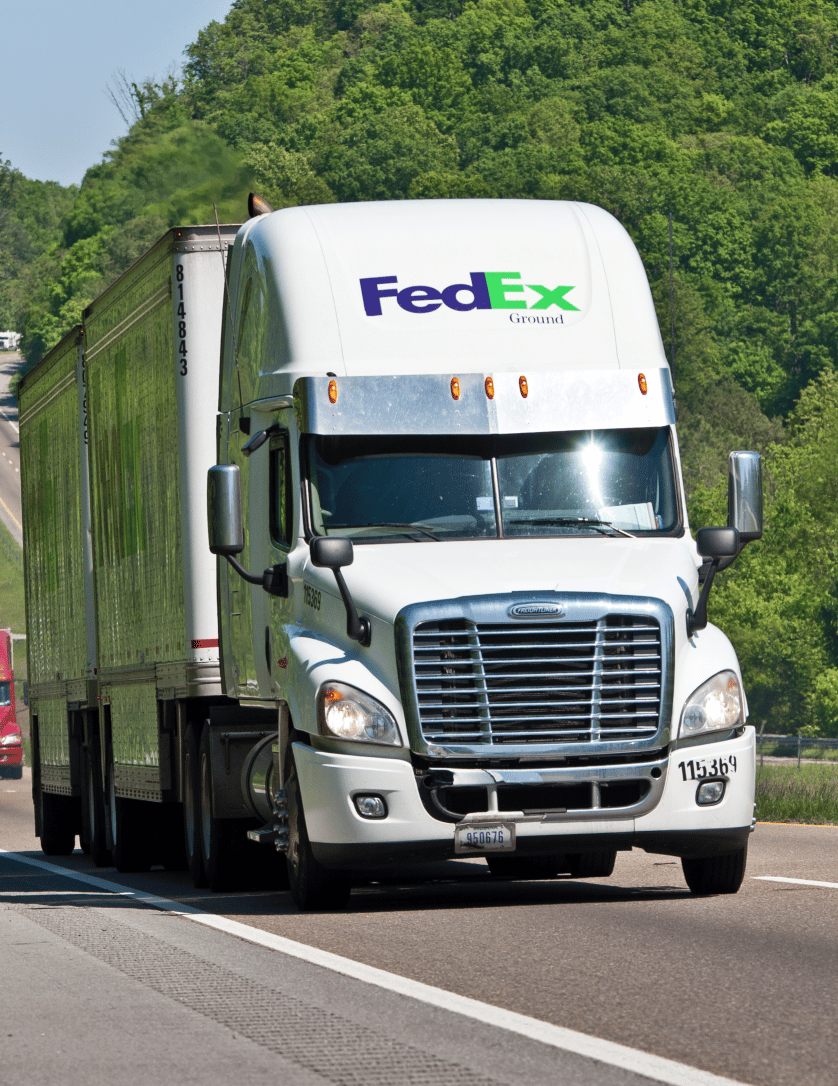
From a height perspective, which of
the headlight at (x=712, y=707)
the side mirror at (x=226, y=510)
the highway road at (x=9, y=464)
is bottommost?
the headlight at (x=712, y=707)

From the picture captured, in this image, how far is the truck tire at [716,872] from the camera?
1205cm

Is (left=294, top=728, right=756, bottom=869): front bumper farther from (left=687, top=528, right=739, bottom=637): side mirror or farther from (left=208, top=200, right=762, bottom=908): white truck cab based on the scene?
(left=687, top=528, right=739, bottom=637): side mirror

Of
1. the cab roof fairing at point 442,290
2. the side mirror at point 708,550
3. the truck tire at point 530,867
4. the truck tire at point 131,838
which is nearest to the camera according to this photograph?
the side mirror at point 708,550

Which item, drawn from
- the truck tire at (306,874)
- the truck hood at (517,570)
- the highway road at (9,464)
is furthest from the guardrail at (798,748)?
the truck hood at (517,570)

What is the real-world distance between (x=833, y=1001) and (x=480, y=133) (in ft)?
502

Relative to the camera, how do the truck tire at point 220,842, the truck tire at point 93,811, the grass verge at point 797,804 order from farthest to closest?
1. the grass verge at point 797,804
2. the truck tire at point 93,811
3. the truck tire at point 220,842

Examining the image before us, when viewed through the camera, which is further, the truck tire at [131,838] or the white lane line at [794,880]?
the truck tire at [131,838]

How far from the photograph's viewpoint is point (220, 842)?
13.6 metres

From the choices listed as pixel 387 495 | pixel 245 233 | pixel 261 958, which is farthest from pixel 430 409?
pixel 261 958

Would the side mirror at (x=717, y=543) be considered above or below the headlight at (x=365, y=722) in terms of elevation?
above

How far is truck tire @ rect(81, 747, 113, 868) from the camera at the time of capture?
58.4ft

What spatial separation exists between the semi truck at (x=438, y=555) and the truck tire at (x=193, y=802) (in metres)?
0.05

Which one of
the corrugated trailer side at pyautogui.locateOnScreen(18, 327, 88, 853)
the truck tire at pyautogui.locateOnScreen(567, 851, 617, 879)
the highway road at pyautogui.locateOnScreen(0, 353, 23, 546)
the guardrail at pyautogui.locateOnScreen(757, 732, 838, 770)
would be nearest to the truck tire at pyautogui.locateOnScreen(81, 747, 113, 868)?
the corrugated trailer side at pyautogui.locateOnScreen(18, 327, 88, 853)

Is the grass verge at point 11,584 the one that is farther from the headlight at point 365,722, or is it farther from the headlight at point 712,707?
the headlight at point 712,707
